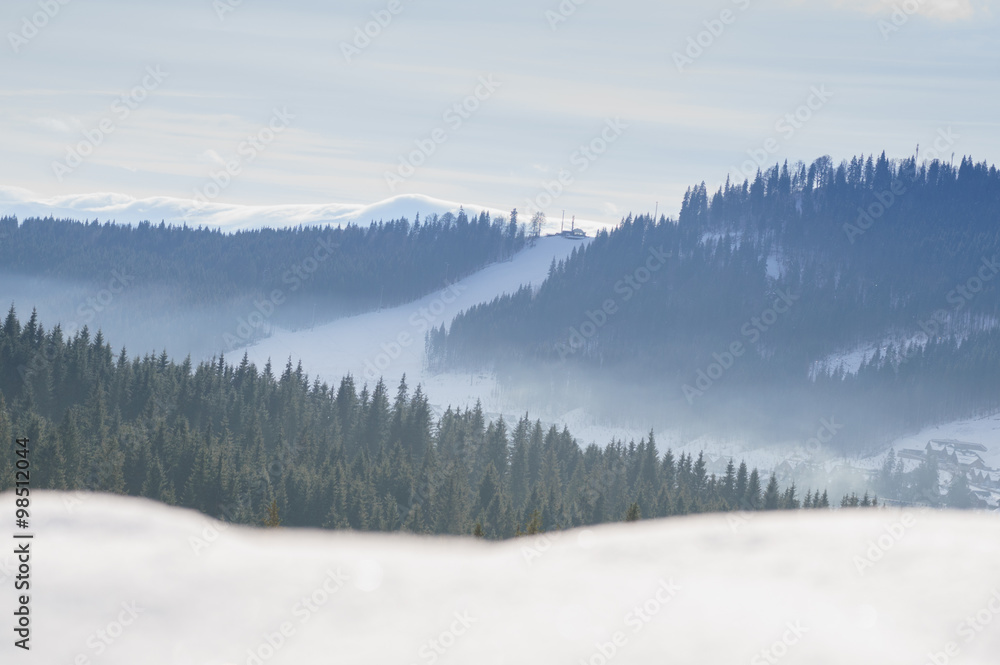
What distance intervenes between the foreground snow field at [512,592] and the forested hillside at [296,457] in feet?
158

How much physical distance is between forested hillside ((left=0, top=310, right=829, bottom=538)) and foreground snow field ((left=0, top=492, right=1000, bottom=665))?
158ft

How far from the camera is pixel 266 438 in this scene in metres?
107

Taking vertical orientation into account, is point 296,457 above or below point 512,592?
below

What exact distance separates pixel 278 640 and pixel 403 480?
83.2 meters

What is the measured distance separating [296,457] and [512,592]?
301 feet

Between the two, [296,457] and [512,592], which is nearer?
[512,592]

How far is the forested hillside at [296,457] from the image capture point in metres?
69.9

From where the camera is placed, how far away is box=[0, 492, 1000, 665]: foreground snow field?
4.16m

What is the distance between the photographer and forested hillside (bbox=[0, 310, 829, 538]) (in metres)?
69.9

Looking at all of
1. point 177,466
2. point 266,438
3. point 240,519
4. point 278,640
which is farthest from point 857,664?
point 266,438

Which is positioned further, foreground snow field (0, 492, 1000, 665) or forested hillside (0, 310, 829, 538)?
A: forested hillside (0, 310, 829, 538)

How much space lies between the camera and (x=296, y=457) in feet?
307

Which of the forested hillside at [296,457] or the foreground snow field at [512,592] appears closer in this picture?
the foreground snow field at [512,592]

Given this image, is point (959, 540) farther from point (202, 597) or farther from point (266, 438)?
point (266, 438)
